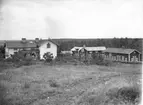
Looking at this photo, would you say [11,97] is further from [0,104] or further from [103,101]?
[103,101]

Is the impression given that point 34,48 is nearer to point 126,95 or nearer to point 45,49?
point 45,49

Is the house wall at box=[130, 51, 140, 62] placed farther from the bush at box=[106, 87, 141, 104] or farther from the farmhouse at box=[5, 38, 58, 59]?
the bush at box=[106, 87, 141, 104]

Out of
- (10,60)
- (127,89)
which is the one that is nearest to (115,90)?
(127,89)

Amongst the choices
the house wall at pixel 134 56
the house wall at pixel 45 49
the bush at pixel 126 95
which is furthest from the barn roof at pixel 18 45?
the bush at pixel 126 95

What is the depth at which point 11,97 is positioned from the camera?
6777 mm

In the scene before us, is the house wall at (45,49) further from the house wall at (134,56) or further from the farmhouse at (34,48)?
the house wall at (134,56)

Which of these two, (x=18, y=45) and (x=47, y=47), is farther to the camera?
(x=18, y=45)

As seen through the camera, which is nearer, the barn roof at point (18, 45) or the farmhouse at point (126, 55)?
the farmhouse at point (126, 55)

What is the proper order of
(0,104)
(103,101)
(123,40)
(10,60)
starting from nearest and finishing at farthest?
(0,104) < (103,101) < (10,60) < (123,40)

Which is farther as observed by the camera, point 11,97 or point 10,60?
point 10,60

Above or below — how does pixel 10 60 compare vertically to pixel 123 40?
below

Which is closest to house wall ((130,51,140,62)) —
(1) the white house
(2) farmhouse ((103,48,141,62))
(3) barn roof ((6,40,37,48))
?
(2) farmhouse ((103,48,141,62))

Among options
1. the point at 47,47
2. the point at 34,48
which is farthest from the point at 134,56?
the point at 34,48

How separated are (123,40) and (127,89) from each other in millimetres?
36040
